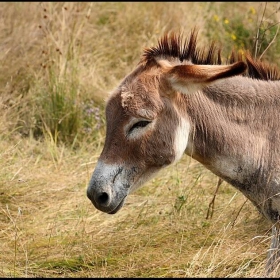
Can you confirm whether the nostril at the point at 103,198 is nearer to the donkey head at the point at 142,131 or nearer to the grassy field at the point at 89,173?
the donkey head at the point at 142,131

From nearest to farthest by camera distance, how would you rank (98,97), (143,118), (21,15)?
1. (143,118)
2. (98,97)
3. (21,15)

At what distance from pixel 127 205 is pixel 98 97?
7.48 ft

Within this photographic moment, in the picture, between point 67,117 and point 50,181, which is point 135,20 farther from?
point 50,181

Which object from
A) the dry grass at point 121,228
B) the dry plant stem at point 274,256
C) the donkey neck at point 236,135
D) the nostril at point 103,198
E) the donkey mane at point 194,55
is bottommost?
the dry grass at point 121,228

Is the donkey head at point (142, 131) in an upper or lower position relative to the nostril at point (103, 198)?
upper

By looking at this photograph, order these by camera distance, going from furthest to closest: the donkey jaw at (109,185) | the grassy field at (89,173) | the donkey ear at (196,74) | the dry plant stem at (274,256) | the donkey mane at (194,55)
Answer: the grassy field at (89,173) < the donkey mane at (194,55) < the dry plant stem at (274,256) < the donkey jaw at (109,185) < the donkey ear at (196,74)

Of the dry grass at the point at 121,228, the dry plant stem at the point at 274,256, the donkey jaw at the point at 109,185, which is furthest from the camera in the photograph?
the dry grass at the point at 121,228

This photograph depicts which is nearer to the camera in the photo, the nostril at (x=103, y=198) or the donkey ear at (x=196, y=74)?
the donkey ear at (x=196, y=74)

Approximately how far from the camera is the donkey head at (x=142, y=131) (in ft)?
14.3

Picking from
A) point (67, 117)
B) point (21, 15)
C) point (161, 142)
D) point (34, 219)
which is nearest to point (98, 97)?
point (67, 117)

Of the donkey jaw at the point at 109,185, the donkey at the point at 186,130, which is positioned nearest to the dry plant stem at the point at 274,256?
the donkey at the point at 186,130

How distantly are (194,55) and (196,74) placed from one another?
44cm

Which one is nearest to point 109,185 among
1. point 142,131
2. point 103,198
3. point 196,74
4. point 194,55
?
point 103,198

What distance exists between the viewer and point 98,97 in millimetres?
8320
